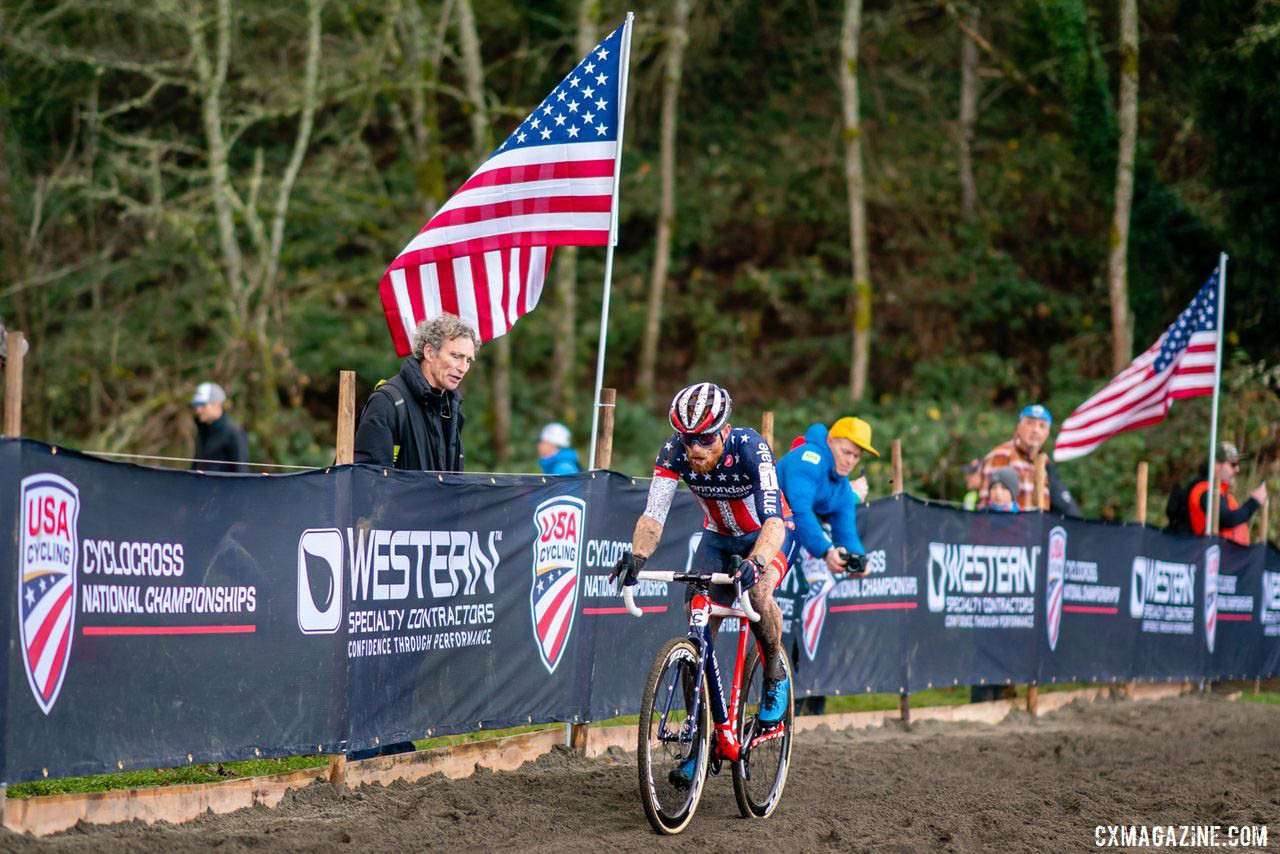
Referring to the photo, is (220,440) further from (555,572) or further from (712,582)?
(712,582)

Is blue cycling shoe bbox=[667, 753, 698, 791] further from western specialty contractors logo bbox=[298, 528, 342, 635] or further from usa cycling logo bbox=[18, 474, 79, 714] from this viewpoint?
usa cycling logo bbox=[18, 474, 79, 714]

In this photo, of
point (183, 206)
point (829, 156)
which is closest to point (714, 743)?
point (183, 206)

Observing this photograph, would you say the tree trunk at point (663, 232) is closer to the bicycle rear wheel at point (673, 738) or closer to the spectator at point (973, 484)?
the spectator at point (973, 484)

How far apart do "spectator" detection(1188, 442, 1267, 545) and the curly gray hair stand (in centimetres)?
982

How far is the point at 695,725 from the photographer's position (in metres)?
6.66

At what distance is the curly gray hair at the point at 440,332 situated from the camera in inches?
289

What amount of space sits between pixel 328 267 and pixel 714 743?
2006 centimetres

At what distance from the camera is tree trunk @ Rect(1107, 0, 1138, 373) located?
22.9 metres

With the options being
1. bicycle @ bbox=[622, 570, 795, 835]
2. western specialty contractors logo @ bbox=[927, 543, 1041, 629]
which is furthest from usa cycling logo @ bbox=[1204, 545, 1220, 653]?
bicycle @ bbox=[622, 570, 795, 835]

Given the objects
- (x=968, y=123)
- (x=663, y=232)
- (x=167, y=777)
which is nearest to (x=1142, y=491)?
(x=167, y=777)

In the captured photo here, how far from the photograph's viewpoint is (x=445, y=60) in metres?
29.2

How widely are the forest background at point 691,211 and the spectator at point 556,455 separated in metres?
8.95

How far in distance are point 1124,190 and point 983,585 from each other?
13.3 meters

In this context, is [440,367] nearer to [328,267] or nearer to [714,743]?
[714,743]
